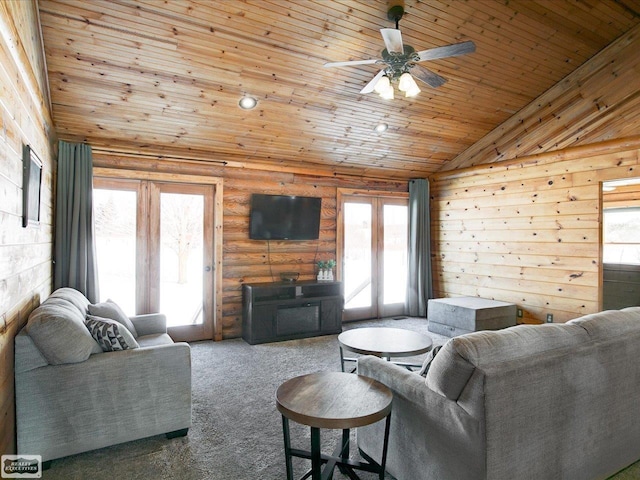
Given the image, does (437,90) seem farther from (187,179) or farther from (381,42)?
(187,179)

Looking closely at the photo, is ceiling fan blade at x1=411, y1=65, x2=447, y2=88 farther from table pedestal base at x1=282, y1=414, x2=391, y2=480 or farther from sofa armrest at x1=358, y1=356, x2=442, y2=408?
table pedestal base at x1=282, y1=414, x2=391, y2=480

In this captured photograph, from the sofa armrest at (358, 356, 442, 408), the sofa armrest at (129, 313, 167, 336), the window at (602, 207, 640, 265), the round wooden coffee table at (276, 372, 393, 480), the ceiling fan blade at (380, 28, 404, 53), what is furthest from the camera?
the window at (602, 207, 640, 265)

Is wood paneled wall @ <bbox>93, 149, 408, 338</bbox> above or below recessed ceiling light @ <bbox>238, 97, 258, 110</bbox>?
below

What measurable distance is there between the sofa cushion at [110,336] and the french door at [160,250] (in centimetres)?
213

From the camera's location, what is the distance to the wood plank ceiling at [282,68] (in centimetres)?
318

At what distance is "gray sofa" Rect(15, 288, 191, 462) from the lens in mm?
2186

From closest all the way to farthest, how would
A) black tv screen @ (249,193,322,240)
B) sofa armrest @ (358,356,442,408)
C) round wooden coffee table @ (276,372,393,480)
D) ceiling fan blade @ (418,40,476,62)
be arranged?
1. round wooden coffee table @ (276,372,393,480)
2. sofa armrest @ (358,356,442,408)
3. ceiling fan blade @ (418,40,476,62)
4. black tv screen @ (249,193,322,240)

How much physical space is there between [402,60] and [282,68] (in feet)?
4.38

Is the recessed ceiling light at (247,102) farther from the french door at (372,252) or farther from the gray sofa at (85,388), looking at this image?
the gray sofa at (85,388)

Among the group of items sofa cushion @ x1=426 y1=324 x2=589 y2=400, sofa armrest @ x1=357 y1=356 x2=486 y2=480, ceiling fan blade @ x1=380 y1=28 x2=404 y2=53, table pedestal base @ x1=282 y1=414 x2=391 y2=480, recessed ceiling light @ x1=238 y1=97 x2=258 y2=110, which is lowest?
table pedestal base @ x1=282 y1=414 x2=391 y2=480

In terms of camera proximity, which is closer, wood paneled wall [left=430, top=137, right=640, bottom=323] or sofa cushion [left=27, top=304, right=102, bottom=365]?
sofa cushion [left=27, top=304, right=102, bottom=365]

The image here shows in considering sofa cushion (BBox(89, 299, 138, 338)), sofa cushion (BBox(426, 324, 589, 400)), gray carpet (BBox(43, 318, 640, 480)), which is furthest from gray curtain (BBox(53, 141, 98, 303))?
sofa cushion (BBox(426, 324, 589, 400))

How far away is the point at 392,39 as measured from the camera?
2764 millimetres

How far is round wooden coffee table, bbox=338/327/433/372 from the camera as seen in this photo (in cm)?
299
